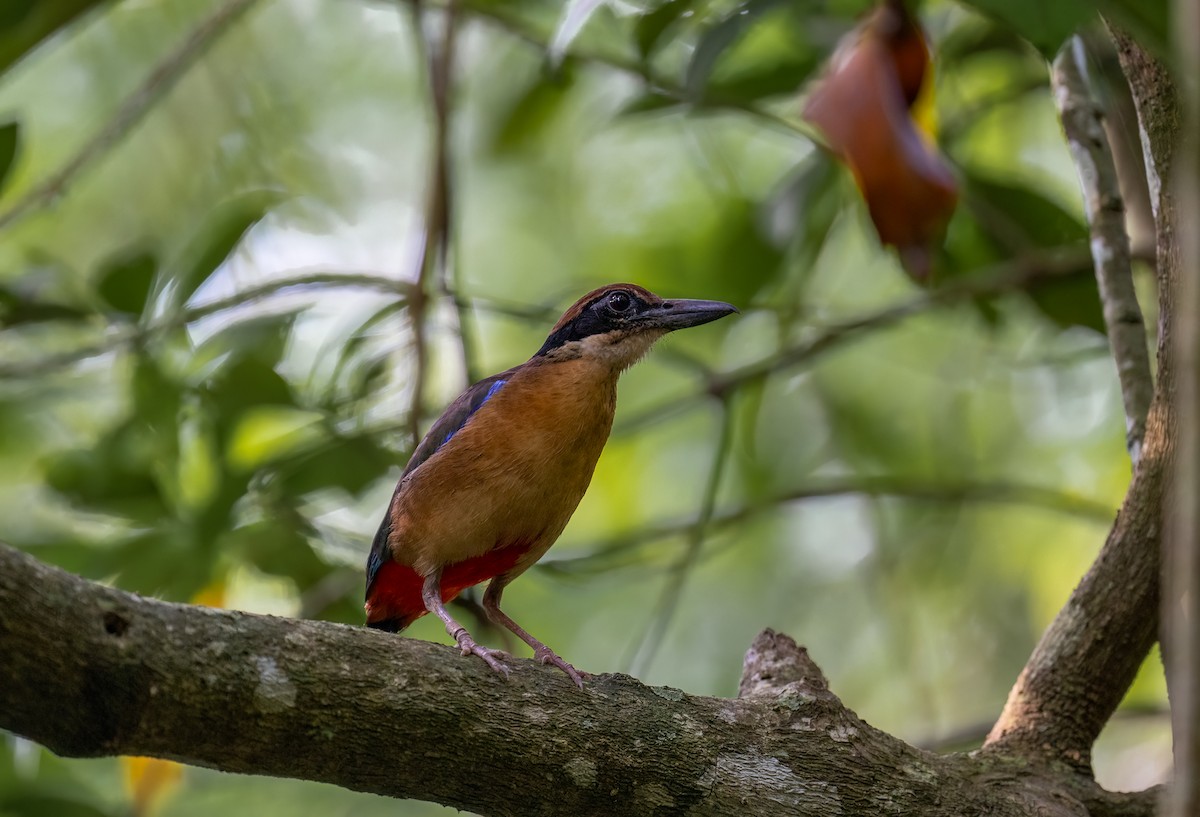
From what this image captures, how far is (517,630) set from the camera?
4.46 meters

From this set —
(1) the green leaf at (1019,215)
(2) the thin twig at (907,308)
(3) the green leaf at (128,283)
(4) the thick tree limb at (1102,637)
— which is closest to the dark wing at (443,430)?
(2) the thin twig at (907,308)

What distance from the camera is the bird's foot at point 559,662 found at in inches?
138

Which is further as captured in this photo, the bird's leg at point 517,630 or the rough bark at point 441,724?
the bird's leg at point 517,630

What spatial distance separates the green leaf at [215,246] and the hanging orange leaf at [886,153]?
2369 mm

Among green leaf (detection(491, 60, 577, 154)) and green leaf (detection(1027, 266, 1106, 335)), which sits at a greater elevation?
green leaf (detection(491, 60, 577, 154))

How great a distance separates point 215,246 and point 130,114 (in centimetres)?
64

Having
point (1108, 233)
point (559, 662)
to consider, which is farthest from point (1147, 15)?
point (559, 662)

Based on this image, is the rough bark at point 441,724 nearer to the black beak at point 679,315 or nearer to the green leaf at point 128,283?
the black beak at point 679,315

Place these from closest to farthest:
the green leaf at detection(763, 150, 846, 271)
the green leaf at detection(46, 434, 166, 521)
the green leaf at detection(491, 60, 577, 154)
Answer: the green leaf at detection(46, 434, 166, 521)
the green leaf at detection(763, 150, 846, 271)
the green leaf at detection(491, 60, 577, 154)

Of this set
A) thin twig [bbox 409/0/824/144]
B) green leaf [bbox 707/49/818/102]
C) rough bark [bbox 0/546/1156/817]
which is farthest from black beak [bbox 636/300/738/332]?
rough bark [bbox 0/546/1156/817]

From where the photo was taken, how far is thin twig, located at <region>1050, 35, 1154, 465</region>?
416 centimetres

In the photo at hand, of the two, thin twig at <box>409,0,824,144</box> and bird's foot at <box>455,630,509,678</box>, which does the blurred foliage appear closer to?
thin twig at <box>409,0,824,144</box>

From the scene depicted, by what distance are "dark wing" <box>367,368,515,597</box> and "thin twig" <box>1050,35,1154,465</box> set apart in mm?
2052

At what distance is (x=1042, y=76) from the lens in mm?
6246
